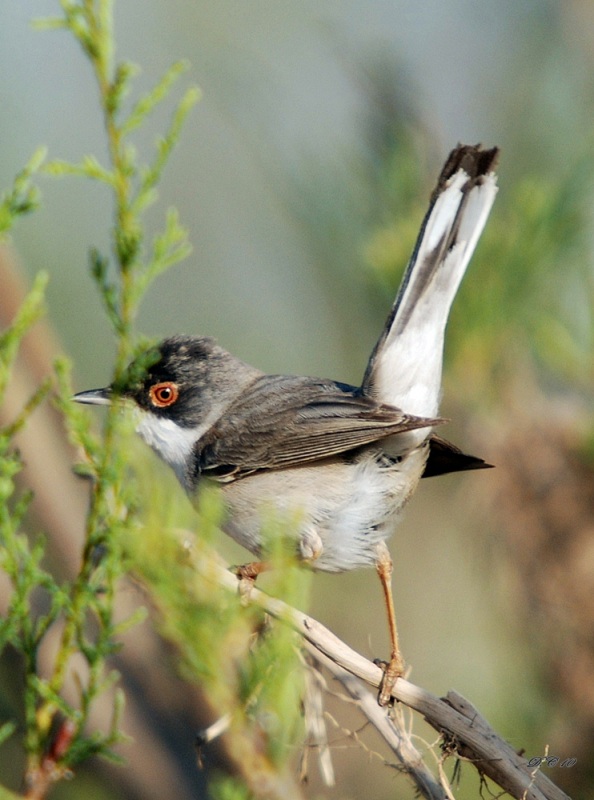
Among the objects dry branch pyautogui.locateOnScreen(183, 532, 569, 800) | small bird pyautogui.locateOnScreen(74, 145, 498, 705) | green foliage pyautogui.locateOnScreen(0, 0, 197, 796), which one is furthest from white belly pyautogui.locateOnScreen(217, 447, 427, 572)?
green foliage pyautogui.locateOnScreen(0, 0, 197, 796)

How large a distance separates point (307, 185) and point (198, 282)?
209 centimetres

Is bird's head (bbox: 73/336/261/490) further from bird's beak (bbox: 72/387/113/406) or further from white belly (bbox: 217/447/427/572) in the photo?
white belly (bbox: 217/447/427/572)

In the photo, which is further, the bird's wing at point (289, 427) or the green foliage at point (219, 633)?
the bird's wing at point (289, 427)

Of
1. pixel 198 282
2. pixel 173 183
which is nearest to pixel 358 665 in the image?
pixel 198 282

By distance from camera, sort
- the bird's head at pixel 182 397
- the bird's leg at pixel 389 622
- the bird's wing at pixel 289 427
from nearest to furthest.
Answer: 1. the bird's leg at pixel 389 622
2. the bird's wing at pixel 289 427
3. the bird's head at pixel 182 397

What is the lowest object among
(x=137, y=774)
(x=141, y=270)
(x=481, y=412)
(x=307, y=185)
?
(x=137, y=774)

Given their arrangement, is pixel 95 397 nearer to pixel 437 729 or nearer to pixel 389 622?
pixel 389 622

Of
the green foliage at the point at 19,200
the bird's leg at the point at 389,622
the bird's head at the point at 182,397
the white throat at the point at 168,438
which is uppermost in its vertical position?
the green foliage at the point at 19,200

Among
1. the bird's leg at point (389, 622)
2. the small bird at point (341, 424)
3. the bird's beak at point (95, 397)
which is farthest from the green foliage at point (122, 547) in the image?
the bird's beak at point (95, 397)

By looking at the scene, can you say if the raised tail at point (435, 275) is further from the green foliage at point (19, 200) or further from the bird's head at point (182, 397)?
the green foliage at point (19, 200)

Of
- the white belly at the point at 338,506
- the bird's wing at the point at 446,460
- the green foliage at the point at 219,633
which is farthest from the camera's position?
the white belly at the point at 338,506

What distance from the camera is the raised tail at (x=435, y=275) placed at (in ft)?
8.69

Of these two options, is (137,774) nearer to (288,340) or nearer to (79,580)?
(79,580)

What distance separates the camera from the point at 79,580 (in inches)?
56.7
